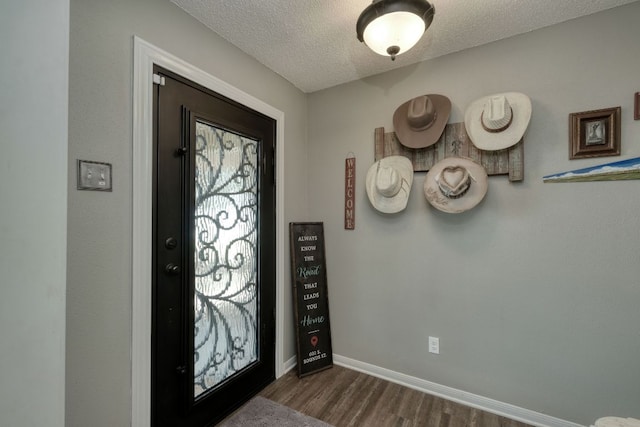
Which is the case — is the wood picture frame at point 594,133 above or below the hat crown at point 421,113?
below

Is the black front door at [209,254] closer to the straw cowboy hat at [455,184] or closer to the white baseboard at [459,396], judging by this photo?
the white baseboard at [459,396]

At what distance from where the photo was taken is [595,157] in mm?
1543

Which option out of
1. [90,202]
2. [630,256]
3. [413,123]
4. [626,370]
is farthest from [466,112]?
[90,202]

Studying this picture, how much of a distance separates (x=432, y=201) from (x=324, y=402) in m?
1.61

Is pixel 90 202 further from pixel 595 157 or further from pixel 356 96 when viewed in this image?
pixel 595 157

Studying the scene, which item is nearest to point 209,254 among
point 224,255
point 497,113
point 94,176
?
point 224,255

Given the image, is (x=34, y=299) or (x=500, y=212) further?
(x=500, y=212)

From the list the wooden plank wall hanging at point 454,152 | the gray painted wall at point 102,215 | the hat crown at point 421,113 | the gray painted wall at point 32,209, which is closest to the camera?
the gray painted wall at point 32,209

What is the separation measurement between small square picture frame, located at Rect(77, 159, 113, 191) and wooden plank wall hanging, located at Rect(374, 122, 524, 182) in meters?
1.77

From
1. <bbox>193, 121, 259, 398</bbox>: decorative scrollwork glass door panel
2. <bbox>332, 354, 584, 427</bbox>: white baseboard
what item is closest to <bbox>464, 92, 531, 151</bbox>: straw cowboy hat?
<bbox>193, 121, 259, 398</bbox>: decorative scrollwork glass door panel

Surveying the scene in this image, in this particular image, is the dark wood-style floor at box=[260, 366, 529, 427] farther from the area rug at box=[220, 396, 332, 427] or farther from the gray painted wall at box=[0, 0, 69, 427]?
the gray painted wall at box=[0, 0, 69, 427]

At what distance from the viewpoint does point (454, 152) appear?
1.90m

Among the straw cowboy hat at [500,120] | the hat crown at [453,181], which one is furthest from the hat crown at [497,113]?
the hat crown at [453,181]

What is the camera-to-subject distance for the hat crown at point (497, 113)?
164 cm
